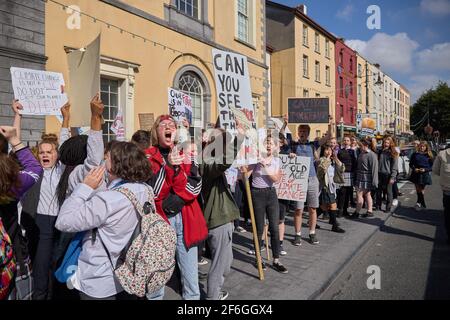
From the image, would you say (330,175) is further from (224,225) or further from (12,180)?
(12,180)

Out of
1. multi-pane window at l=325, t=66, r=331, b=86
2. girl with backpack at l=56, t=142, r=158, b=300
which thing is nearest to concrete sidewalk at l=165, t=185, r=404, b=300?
girl with backpack at l=56, t=142, r=158, b=300

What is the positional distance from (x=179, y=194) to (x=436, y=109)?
59.8 metres

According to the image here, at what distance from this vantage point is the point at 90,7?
28.4ft

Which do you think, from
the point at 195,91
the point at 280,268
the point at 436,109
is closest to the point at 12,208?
the point at 280,268

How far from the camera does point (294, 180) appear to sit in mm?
6168

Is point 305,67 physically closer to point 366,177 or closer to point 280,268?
point 366,177

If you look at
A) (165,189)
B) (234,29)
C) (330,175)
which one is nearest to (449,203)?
(330,175)

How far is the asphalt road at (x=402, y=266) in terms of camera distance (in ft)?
13.8

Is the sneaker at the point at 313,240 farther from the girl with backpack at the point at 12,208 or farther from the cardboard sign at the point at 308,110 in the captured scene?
the cardboard sign at the point at 308,110

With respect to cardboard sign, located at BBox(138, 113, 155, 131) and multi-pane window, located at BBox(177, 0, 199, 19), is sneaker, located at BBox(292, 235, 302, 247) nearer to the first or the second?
cardboard sign, located at BBox(138, 113, 155, 131)

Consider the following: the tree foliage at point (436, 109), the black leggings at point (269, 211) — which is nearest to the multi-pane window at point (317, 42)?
the black leggings at point (269, 211)

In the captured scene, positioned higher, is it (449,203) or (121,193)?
(121,193)

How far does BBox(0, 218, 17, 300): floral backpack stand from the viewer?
2.10 m

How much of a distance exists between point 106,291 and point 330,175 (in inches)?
230
